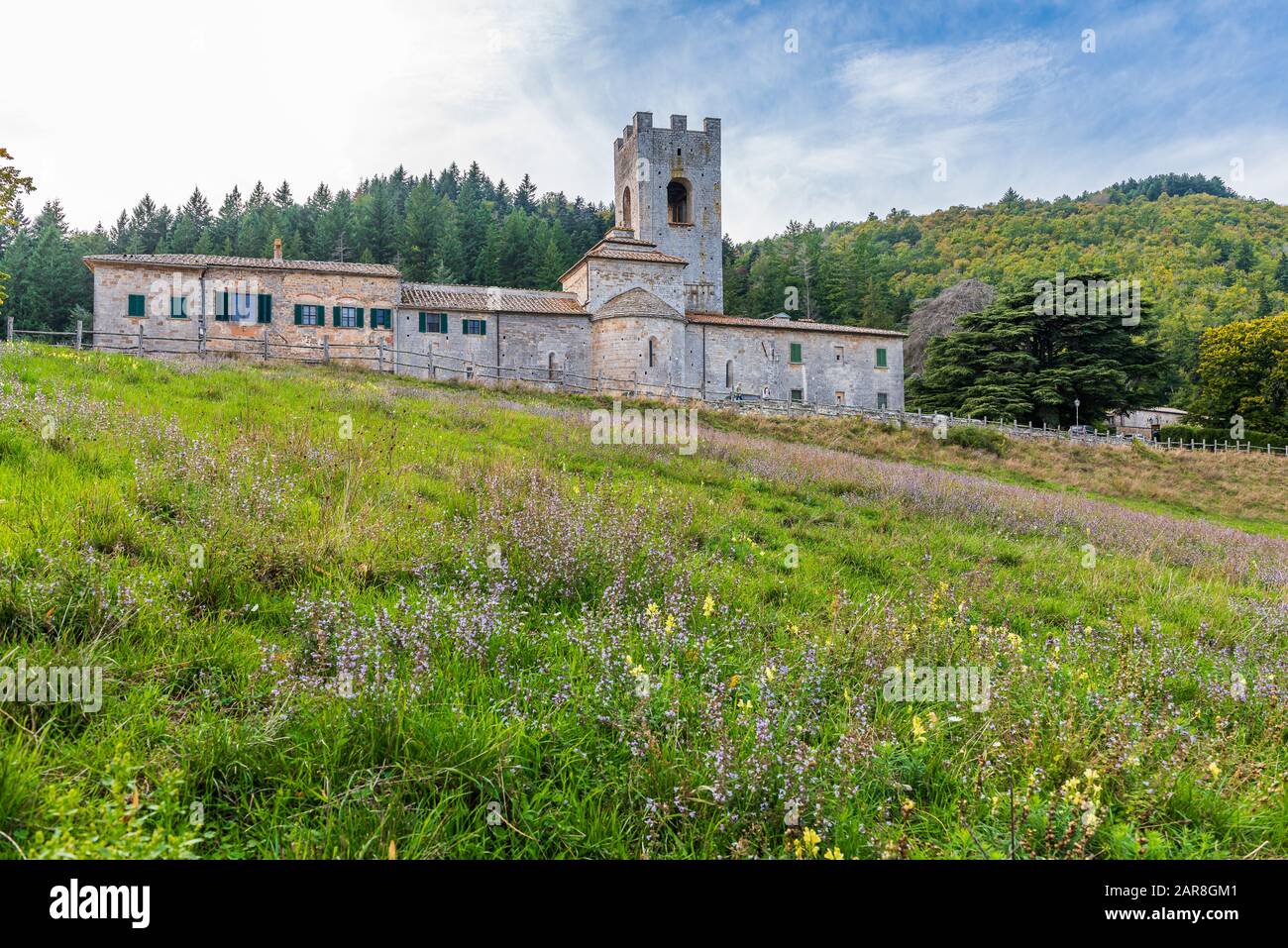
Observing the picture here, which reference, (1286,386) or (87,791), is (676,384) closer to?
(87,791)

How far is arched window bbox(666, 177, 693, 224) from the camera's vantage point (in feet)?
169

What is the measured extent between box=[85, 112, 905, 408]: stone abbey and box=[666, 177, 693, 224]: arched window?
1.91m

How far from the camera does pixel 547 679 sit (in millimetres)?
3576

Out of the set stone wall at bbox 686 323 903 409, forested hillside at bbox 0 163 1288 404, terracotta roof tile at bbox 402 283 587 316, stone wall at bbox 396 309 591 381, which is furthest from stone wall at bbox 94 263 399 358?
forested hillside at bbox 0 163 1288 404

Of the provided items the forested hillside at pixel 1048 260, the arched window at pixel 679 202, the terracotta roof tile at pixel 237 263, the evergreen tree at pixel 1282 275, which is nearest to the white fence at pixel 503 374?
the terracotta roof tile at pixel 237 263

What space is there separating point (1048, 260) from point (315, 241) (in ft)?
269

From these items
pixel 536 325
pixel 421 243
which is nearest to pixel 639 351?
pixel 536 325

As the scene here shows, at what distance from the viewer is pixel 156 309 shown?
34.9 m

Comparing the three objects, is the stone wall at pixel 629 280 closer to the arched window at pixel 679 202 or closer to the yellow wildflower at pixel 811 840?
the arched window at pixel 679 202

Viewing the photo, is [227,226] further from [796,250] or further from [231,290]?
[796,250]

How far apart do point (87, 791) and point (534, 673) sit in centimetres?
182

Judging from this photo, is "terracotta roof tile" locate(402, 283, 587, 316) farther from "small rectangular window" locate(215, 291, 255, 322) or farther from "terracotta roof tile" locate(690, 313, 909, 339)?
"terracotta roof tile" locate(690, 313, 909, 339)

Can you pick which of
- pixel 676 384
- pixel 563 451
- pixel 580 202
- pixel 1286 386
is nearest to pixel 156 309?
pixel 676 384

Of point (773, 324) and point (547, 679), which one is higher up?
point (773, 324)
